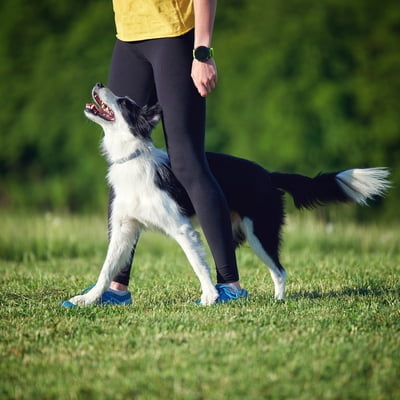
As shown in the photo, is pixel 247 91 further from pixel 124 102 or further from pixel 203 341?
pixel 203 341

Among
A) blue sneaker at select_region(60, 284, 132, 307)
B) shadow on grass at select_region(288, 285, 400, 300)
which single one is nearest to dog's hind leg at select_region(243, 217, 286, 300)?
shadow on grass at select_region(288, 285, 400, 300)

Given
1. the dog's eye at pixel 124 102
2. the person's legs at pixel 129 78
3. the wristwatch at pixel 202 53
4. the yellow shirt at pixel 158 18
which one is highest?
the yellow shirt at pixel 158 18

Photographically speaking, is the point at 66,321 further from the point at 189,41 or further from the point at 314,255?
the point at 314,255

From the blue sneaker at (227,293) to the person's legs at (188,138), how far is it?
8 cm

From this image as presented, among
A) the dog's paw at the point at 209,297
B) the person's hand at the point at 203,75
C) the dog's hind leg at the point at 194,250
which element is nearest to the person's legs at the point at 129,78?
the dog's hind leg at the point at 194,250

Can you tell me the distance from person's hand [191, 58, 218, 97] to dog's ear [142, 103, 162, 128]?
383 millimetres

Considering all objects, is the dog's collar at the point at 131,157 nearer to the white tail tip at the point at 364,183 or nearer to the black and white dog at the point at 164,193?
the black and white dog at the point at 164,193

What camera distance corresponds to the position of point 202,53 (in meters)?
4.26

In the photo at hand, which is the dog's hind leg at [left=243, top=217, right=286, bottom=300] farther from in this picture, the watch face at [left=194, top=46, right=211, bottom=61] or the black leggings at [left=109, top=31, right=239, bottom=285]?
the watch face at [left=194, top=46, right=211, bottom=61]

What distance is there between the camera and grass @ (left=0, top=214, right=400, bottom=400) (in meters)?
2.95

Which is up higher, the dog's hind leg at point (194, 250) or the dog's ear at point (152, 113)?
the dog's ear at point (152, 113)

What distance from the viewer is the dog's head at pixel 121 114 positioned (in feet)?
15.3

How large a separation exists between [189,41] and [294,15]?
19.3 meters

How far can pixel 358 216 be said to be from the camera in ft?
67.4
